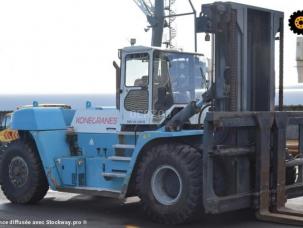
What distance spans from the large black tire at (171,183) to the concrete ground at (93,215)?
0.23m

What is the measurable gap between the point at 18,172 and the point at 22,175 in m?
0.11

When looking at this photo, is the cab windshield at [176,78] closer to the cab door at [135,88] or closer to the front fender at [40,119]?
the cab door at [135,88]

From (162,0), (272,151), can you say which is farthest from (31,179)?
(162,0)

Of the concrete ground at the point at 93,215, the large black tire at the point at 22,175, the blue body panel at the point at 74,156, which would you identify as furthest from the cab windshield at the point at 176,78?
the large black tire at the point at 22,175

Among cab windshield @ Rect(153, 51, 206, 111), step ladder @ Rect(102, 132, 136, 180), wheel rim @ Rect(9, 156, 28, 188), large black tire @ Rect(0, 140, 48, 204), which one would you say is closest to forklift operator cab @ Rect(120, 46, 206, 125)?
cab windshield @ Rect(153, 51, 206, 111)

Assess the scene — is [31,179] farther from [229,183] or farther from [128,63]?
[229,183]

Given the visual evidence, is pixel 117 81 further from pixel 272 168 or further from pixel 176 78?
pixel 272 168

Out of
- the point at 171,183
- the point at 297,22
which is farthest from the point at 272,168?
the point at 297,22

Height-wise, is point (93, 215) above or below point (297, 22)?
below

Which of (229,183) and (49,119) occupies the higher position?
(49,119)

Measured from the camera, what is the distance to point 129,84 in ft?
33.2

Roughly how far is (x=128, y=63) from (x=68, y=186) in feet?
8.09

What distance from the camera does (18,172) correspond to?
11.5 m

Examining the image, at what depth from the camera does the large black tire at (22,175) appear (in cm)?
1116
